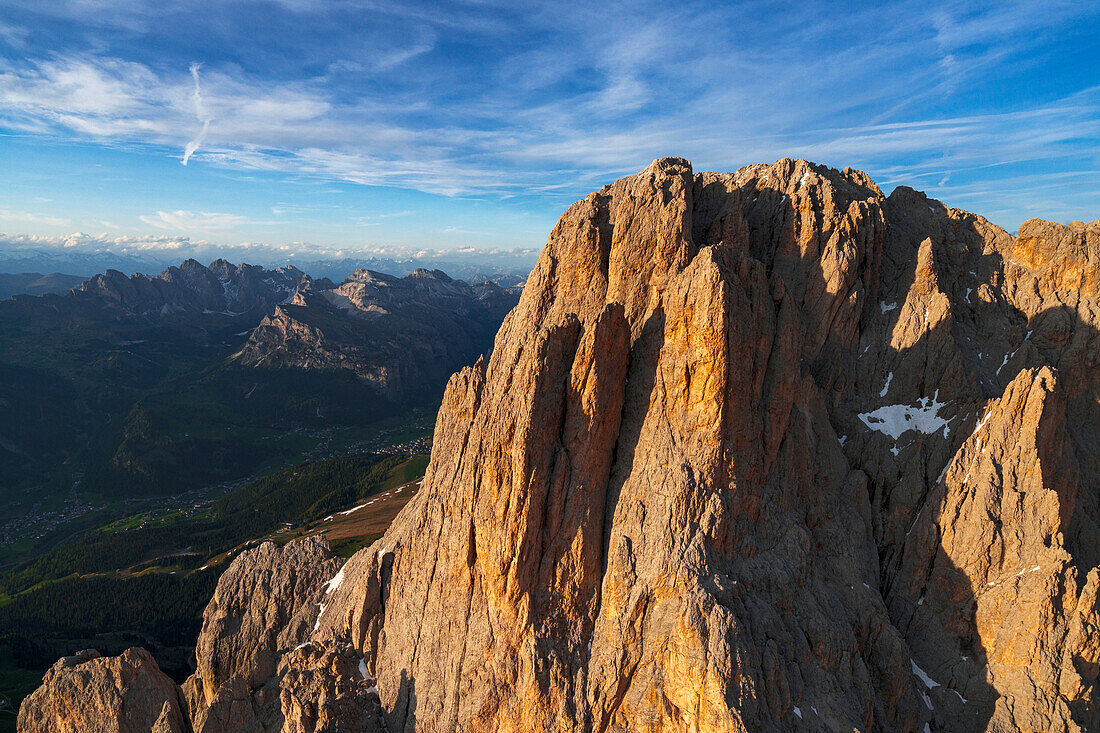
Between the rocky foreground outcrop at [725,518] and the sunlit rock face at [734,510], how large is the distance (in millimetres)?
185

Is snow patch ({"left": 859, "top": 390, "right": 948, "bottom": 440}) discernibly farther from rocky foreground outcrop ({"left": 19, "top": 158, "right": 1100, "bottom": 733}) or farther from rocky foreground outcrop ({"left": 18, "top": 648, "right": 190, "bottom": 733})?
rocky foreground outcrop ({"left": 18, "top": 648, "right": 190, "bottom": 733})

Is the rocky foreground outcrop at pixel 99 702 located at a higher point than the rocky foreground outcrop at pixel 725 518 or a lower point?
lower

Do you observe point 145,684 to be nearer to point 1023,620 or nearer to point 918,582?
point 918,582

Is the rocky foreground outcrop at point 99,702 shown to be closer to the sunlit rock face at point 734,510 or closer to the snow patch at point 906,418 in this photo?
the sunlit rock face at point 734,510

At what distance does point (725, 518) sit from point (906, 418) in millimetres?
24207

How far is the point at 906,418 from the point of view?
45.1 meters

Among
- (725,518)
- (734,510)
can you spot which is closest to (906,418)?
(734,510)

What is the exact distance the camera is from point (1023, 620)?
34375 mm

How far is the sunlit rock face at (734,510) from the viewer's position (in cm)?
3231

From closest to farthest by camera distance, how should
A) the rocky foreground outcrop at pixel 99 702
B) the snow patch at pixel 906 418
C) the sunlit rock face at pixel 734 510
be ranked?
the sunlit rock face at pixel 734 510 < the rocky foreground outcrop at pixel 99 702 < the snow patch at pixel 906 418

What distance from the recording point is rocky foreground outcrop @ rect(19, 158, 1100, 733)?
3238 centimetres

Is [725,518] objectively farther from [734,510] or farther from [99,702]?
[99,702]

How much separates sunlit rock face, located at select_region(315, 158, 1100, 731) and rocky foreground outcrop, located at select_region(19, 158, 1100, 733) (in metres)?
0.18

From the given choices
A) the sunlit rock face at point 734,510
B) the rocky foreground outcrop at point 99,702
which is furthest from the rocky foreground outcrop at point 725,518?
the rocky foreground outcrop at point 99,702
